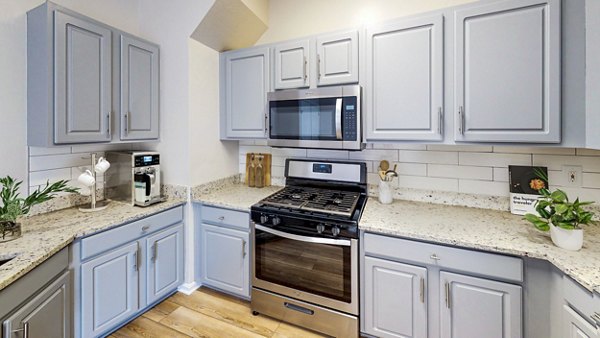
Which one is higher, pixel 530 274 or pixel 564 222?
pixel 564 222

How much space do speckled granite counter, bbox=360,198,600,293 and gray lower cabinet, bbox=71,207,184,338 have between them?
5.03 ft

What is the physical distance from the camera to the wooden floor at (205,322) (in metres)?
1.91

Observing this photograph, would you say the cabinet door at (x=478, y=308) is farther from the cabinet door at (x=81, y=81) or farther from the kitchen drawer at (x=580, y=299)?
the cabinet door at (x=81, y=81)

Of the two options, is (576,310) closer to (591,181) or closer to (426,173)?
(591,181)

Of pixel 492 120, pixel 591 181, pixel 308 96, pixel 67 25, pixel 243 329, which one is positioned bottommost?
pixel 243 329

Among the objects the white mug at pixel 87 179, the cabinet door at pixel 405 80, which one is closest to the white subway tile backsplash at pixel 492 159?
the cabinet door at pixel 405 80

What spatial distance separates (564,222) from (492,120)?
0.64 meters

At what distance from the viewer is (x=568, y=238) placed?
1319 mm

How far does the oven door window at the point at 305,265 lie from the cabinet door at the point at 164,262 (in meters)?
0.73

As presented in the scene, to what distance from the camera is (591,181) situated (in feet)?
5.64

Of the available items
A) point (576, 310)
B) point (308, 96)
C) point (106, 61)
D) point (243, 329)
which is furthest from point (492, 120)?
point (106, 61)

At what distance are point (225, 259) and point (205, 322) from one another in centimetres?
46

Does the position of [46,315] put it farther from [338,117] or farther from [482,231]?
[482,231]

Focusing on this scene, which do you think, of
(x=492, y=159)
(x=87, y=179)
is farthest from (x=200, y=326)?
(x=492, y=159)
